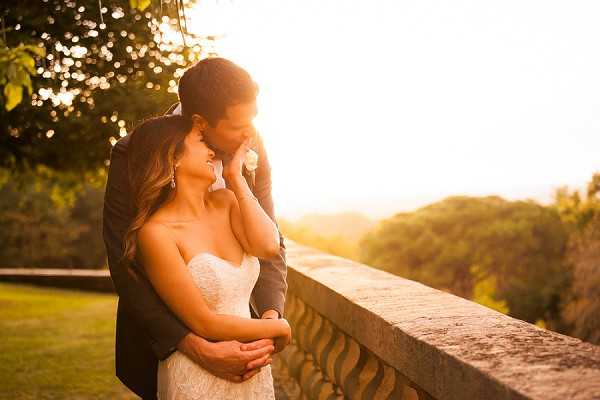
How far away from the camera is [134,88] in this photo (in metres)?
8.74

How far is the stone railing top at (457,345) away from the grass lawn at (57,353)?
3640 millimetres

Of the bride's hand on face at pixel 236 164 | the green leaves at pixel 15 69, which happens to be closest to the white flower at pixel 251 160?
the bride's hand on face at pixel 236 164

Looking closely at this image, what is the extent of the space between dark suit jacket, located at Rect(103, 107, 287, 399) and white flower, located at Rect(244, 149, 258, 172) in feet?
0.50

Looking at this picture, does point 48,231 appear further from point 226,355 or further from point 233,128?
point 226,355

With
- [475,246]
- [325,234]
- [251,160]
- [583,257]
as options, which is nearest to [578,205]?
[475,246]

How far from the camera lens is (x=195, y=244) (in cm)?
226

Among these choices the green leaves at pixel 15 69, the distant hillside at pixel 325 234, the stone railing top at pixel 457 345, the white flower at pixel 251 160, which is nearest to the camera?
the stone railing top at pixel 457 345

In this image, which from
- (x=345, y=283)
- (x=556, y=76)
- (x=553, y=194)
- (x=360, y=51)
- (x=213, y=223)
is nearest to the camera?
(x=213, y=223)

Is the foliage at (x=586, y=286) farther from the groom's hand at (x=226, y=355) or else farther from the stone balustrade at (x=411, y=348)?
the groom's hand at (x=226, y=355)

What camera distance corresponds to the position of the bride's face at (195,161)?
235 cm

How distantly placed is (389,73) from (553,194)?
996 centimetres

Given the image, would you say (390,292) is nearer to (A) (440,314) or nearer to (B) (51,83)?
(A) (440,314)

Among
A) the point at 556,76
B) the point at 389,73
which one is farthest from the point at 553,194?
the point at 556,76

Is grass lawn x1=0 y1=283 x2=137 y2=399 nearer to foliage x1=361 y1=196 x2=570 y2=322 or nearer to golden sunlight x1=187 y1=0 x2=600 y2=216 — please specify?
golden sunlight x1=187 y1=0 x2=600 y2=216
